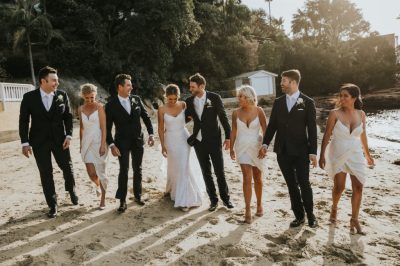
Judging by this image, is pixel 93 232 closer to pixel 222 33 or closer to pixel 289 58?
pixel 222 33

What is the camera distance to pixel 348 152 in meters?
4.52

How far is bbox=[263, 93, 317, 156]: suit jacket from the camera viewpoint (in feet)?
15.1

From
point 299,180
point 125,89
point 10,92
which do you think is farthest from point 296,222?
point 10,92

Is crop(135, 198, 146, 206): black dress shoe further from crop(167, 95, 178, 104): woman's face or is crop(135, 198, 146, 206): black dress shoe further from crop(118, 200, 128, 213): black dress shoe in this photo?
crop(167, 95, 178, 104): woman's face

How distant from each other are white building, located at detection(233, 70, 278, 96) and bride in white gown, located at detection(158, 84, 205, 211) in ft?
130

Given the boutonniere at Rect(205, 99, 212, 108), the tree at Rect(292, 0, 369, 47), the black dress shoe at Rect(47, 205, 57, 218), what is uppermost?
the tree at Rect(292, 0, 369, 47)

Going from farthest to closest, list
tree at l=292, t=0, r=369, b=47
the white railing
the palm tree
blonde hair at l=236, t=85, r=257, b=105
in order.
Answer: tree at l=292, t=0, r=369, b=47, the palm tree, the white railing, blonde hair at l=236, t=85, r=257, b=105

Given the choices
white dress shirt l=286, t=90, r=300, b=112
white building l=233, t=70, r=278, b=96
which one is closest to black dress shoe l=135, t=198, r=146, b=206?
white dress shirt l=286, t=90, r=300, b=112

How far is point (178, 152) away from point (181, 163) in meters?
0.17

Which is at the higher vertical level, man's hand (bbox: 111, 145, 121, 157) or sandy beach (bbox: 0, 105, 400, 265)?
man's hand (bbox: 111, 145, 121, 157)

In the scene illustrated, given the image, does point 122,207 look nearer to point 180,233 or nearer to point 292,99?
point 180,233

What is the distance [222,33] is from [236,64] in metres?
4.31

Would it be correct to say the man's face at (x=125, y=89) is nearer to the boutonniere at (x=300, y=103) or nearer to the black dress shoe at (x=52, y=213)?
the black dress shoe at (x=52, y=213)

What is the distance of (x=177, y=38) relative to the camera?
30.0 metres
